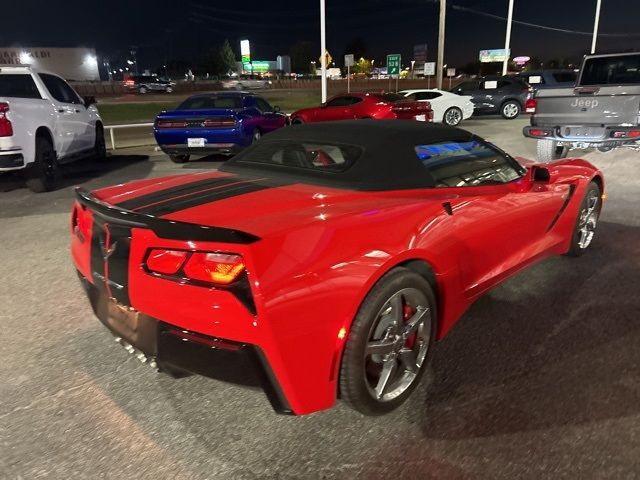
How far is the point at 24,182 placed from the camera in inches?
349

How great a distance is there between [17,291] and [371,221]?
10.3 ft

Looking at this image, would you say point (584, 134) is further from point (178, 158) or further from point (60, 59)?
point (60, 59)

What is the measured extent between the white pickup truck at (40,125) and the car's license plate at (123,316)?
19.2 feet

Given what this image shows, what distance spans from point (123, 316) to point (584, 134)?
8.78 m

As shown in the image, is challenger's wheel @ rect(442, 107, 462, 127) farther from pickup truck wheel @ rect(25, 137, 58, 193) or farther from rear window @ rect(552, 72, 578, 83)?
pickup truck wheel @ rect(25, 137, 58, 193)


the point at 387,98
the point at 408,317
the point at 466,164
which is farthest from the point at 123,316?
the point at 387,98

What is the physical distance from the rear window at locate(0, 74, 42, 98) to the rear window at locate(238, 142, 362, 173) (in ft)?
21.7

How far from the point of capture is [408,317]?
259 centimetres

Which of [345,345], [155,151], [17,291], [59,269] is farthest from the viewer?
[155,151]

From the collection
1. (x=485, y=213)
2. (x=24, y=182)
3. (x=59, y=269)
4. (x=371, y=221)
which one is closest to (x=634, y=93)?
(x=485, y=213)

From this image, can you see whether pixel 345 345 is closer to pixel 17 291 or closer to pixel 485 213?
pixel 485 213

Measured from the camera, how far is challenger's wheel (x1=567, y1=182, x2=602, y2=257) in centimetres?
443

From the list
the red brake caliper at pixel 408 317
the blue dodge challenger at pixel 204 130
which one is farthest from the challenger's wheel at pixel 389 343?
the blue dodge challenger at pixel 204 130

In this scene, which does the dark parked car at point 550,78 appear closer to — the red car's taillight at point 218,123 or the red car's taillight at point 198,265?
the red car's taillight at point 218,123
